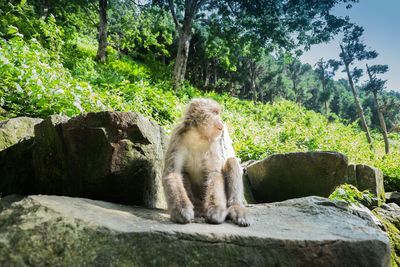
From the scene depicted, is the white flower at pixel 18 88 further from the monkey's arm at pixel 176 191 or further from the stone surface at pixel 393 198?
the stone surface at pixel 393 198

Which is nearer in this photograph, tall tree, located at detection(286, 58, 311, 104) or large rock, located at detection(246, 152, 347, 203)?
large rock, located at detection(246, 152, 347, 203)

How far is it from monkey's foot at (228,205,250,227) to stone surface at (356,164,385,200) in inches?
252

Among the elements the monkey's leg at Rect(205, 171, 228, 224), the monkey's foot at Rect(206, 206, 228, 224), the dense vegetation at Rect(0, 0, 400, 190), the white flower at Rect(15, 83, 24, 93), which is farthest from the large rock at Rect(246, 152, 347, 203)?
the white flower at Rect(15, 83, 24, 93)

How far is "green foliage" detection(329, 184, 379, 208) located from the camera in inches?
288

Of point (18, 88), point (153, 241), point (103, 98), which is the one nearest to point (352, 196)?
point (103, 98)

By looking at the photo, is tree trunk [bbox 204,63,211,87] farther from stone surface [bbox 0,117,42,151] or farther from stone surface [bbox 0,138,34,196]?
stone surface [bbox 0,138,34,196]

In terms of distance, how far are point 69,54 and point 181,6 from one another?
8.97 metres

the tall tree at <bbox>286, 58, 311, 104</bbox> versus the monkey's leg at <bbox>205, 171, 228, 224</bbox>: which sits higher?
the tall tree at <bbox>286, 58, 311, 104</bbox>

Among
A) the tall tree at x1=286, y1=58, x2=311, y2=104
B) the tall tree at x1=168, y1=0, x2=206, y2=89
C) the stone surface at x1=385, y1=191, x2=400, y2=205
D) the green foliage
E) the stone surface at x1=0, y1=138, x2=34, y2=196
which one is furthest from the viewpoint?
the tall tree at x1=286, y1=58, x2=311, y2=104

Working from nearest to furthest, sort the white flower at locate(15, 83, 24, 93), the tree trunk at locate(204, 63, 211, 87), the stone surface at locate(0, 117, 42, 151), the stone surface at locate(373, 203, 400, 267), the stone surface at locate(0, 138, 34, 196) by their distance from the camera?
the stone surface at locate(0, 138, 34, 196)
the stone surface at locate(0, 117, 42, 151)
the white flower at locate(15, 83, 24, 93)
the stone surface at locate(373, 203, 400, 267)
the tree trunk at locate(204, 63, 211, 87)

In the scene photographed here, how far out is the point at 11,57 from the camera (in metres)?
7.22

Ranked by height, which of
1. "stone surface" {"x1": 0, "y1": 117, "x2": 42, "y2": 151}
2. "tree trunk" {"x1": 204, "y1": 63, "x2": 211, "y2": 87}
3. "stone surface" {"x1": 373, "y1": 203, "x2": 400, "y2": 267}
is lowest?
"stone surface" {"x1": 373, "y1": 203, "x2": 400, "y2": 267}

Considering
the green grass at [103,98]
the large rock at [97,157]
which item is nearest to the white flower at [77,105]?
the green grass at [103,98]

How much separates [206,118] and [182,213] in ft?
3.96
